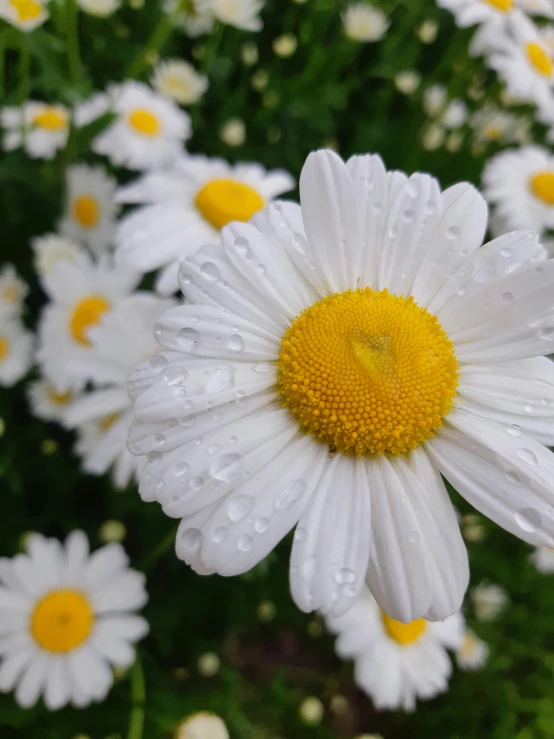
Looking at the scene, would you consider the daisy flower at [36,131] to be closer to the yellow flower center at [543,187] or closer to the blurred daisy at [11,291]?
the blurred daisy at [11,291]

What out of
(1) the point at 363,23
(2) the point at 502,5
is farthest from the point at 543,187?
(1) the point at 363,23

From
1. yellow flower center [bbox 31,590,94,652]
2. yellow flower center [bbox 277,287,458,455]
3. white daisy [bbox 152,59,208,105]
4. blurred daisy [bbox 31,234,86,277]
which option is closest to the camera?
yellow flower center [bbox 277,287,458,455]

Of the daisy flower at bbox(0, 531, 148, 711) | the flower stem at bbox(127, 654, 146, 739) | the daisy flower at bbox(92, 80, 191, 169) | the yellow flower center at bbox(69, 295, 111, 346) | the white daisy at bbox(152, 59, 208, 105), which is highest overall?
the white daisy at bbox(152, 59, 208, 105)

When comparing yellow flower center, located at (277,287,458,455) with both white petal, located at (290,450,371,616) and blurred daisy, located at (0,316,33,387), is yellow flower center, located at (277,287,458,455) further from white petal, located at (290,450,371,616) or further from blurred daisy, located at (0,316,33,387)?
blurred daisy, located at (0,316,33,387)

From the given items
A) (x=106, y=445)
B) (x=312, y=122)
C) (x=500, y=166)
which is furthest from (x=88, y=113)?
(x=500, y=166)

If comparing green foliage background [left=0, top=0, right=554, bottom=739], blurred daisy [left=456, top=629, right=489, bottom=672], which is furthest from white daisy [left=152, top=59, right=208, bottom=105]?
blurred daisy [left=456, top=629, right=489, bottom=672]

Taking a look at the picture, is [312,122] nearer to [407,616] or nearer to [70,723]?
[407,616]
